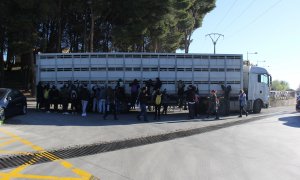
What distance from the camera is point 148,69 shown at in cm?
2272

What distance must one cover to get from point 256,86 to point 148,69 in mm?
7054

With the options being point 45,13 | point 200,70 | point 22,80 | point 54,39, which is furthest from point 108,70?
point 22,80

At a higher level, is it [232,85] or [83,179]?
[232,85]

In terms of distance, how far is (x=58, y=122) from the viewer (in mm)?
17578

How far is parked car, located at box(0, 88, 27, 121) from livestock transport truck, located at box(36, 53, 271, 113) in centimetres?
340

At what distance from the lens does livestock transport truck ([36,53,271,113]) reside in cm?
2273

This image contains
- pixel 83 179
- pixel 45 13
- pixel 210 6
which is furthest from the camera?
pixel 210 6

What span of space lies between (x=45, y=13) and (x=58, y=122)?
16693mm

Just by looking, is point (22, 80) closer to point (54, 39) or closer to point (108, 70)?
point (54, 39)

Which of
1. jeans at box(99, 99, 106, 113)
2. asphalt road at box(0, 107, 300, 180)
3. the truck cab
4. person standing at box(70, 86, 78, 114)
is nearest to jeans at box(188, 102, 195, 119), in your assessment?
asphalt road at box(0, 107, 300, 180)

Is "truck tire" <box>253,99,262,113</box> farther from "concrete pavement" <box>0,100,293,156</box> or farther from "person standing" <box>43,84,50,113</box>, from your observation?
"person standing" <box>43,84,50,113</box>

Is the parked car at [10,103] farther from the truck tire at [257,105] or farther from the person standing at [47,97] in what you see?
the truck tire at [257,105]

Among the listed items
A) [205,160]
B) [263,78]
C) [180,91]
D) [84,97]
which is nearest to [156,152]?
[205,160]

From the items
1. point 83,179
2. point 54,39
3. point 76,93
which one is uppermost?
point 54,39
